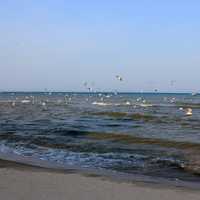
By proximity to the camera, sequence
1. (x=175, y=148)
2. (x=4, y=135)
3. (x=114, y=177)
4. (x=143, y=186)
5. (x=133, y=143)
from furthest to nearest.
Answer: (x=4, y=135)
(x=133, y=143)
(x=175, y=148)
(x=114, y=177)
(x=143, y=186)

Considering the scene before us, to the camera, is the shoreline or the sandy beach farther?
the shoreline

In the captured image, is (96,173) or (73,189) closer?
(73,189)

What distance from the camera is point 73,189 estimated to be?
8.60 m

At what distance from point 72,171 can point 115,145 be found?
6.84 metres

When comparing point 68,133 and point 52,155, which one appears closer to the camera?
point 52,155

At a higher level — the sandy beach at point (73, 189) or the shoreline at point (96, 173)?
the sandy beach at point (73, 189)

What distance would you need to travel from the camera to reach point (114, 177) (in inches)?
433

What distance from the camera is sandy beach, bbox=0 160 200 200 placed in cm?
795

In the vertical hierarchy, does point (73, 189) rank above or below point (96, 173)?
above

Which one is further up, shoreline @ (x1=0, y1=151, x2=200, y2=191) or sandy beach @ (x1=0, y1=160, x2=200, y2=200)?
sandy beach @ (x1=0, y1=160, x2=200, y2=200)

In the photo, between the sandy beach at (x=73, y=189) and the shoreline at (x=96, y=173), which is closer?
the sandy beach at (x=73, y=189)

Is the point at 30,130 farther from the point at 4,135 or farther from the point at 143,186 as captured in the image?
the point at 143,186

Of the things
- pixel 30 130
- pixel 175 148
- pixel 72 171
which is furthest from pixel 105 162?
pixel 30 130

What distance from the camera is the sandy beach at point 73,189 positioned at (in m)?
7.95
